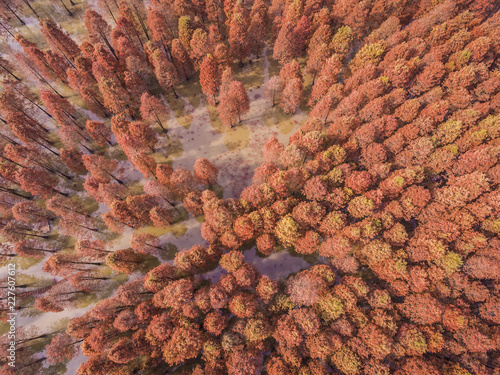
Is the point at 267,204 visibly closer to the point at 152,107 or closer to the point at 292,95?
the point at 292,95

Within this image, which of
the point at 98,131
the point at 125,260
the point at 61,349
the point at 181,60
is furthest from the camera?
the point at 181,60

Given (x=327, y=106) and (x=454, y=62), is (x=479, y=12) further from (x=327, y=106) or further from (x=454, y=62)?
(x=327, y=106)

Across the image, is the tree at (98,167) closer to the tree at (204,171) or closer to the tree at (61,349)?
the tree at (204,171)

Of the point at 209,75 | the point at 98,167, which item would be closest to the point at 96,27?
the point at 209,75

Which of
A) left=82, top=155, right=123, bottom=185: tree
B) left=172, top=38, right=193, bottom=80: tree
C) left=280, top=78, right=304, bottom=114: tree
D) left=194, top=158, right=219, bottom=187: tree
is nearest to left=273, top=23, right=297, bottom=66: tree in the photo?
left=280, top=78, right=304, bottom=114: tree

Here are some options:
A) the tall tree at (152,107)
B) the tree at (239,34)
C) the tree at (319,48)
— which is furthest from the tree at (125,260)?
the tree at (319,48)
